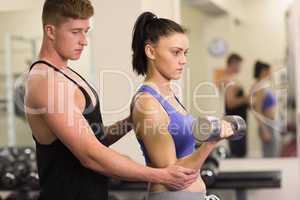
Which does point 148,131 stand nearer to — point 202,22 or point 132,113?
point 132,113

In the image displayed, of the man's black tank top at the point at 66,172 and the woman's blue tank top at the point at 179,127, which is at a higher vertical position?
the woman's blue tank top at the point at 179,127

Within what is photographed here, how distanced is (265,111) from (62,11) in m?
2.76

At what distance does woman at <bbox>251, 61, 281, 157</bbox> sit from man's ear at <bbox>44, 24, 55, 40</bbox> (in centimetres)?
269

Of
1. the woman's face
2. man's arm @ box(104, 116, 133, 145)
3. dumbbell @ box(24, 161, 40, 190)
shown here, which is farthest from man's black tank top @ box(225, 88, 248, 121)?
the woman's face

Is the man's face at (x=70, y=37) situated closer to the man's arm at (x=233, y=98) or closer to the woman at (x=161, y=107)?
the woman at (x=161, y=107)

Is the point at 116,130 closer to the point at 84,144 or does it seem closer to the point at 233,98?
the point at 84,144

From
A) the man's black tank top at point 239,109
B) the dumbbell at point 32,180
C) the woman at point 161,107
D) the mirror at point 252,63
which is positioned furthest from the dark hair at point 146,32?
the man's black tank top at point 239,109

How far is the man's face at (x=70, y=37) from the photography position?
1.67 metres

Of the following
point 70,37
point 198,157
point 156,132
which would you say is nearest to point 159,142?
point 156,132

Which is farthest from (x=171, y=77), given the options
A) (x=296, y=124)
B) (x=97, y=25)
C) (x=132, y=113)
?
(x=296, y=124)

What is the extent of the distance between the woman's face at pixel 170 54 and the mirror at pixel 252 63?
2.29 metres

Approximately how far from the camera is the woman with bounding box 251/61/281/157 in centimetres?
413

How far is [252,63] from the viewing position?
164 inches

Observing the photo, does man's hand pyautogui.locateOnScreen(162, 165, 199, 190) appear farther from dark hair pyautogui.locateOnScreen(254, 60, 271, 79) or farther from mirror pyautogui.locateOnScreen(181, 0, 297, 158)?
dark hair pyautogui.locateOnScreen(254, 60, 271, 79)
